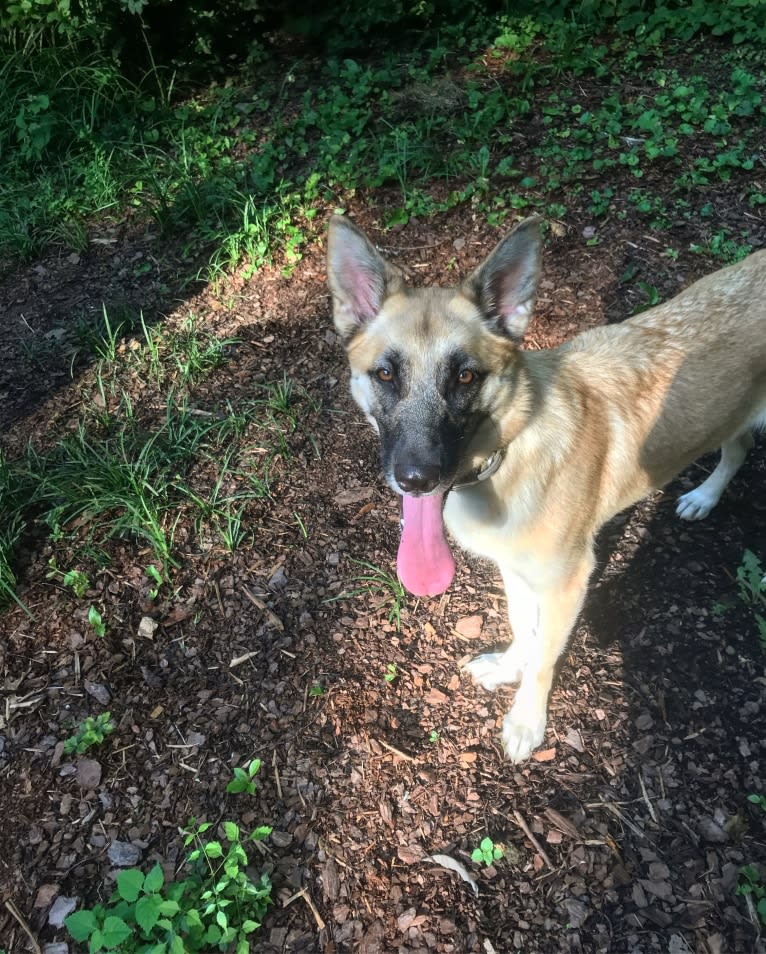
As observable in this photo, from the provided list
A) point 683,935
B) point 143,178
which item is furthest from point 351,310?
point 143,178

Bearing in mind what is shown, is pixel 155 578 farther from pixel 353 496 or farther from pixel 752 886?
pixel 752 886

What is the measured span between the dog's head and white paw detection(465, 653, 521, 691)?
1.13m

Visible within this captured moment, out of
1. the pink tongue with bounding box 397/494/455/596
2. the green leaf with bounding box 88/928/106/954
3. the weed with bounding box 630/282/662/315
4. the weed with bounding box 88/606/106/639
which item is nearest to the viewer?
the green leaf with bounding box 88/928/106/954

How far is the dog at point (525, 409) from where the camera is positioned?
2.45 metres

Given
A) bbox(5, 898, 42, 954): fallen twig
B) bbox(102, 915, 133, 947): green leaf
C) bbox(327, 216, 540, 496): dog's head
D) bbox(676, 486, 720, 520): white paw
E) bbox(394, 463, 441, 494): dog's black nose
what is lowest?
bbox(5, 898, 42, 954): fallen twig

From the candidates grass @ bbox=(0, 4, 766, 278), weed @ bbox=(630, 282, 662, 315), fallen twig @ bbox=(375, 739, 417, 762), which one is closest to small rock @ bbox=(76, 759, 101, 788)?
fallen twig @ bbox=(375, 739, 417, 762)

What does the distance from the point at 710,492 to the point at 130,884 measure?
336 cm

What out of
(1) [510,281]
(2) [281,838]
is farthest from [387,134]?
(2) [281,838]

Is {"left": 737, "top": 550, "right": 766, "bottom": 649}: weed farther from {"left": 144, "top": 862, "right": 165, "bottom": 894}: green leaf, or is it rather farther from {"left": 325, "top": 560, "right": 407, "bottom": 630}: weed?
{"left": 144, "top": 862, "right": 165, "bottom": 894}: green leaf

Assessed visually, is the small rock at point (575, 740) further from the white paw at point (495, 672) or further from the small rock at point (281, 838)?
the small rock at point (281, 838)

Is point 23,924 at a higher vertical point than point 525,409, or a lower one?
lower

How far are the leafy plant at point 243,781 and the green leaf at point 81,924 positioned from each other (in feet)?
2.10

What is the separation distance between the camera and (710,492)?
143 inches

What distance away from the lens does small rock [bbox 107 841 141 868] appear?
261cm
